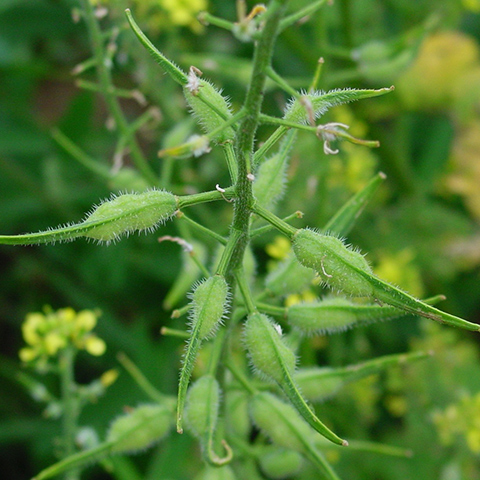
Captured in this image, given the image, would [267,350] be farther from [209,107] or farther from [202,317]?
[209,107]

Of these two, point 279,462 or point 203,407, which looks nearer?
point 203,407

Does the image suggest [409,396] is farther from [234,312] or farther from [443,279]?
[234,312]

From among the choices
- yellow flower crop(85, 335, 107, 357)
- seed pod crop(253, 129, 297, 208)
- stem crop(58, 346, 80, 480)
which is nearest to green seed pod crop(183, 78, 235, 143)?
seed pod crop(253, 129, 297, 208)

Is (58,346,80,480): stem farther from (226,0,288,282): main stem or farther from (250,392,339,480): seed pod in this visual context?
(226,0,288,282): main stem

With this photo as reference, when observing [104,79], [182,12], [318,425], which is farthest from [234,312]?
[182,12]

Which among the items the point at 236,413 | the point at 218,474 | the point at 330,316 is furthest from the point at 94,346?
the point at 330,316

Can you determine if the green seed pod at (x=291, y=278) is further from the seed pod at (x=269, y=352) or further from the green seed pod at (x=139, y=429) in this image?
the green seed pod at (x=139, y=429)
